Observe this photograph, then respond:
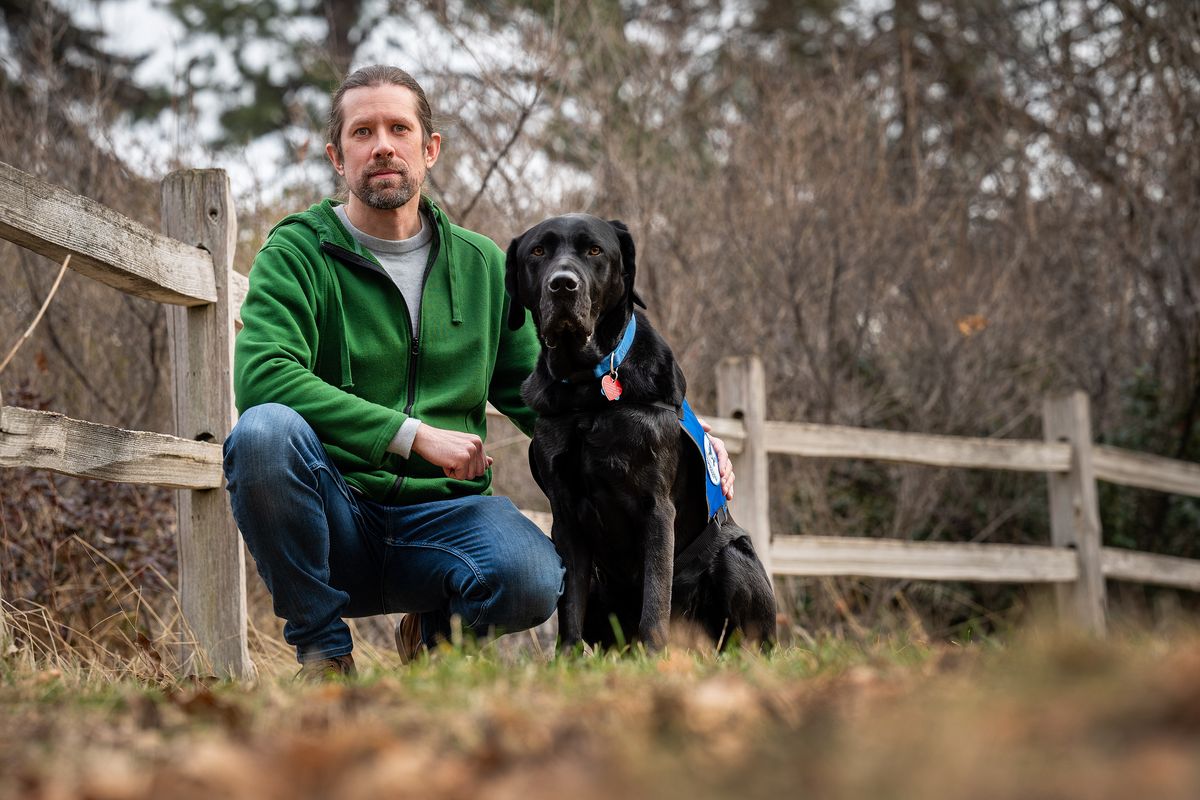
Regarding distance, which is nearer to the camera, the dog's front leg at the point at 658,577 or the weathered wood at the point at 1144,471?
the dog's front leg at the point at 658,577

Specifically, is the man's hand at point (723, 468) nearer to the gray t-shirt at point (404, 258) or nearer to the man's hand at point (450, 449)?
the man's hand at point (450, 449)

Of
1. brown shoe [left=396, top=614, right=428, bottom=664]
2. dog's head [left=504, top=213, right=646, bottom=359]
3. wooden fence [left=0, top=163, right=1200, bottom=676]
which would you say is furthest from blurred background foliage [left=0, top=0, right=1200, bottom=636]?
dog's head [left=504, top=213, right=646, bottom=359]

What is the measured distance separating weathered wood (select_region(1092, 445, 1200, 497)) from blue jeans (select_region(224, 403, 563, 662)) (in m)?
5.12

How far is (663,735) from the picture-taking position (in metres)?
1.39

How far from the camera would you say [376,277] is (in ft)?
11.0

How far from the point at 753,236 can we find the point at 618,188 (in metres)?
Result: 1.05

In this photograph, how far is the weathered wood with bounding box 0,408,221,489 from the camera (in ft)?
9.21

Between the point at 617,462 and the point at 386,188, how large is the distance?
3.35ft

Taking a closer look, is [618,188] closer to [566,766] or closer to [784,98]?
[784,98]

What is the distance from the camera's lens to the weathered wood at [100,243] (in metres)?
2.85

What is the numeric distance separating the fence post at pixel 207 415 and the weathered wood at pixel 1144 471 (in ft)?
17.9

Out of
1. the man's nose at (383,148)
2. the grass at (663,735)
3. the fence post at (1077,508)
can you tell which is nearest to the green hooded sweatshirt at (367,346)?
the man's nose at (383,148)

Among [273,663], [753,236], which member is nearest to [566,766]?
[273,663]

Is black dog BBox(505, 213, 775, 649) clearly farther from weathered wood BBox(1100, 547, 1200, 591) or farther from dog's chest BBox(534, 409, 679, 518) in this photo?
weathered wood BBox(1100, 547, 1200, 591)
